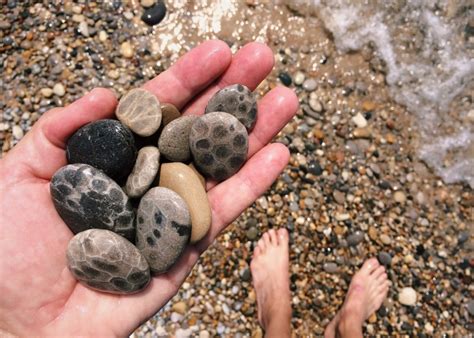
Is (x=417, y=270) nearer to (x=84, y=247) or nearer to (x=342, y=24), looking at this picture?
(x=342, y=24)

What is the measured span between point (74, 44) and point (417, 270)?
3.40m

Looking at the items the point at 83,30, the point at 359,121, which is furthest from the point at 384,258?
the point at 83,30

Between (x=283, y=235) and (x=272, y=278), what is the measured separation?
357 mm

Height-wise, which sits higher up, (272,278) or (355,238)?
(355,238)

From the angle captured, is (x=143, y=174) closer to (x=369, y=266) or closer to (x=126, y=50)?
(x=126, y=50)

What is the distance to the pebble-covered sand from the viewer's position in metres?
4.01

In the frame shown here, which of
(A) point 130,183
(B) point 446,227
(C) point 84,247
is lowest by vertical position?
(B) point 446,227

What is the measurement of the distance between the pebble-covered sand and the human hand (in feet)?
3.22

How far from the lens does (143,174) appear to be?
9.11 ft

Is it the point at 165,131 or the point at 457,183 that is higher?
the point at 165,131

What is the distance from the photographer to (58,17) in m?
4.22

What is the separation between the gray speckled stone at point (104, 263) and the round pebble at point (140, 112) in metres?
0.63

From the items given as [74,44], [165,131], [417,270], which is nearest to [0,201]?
[165,131]

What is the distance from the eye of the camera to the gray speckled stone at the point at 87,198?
8.75ft
